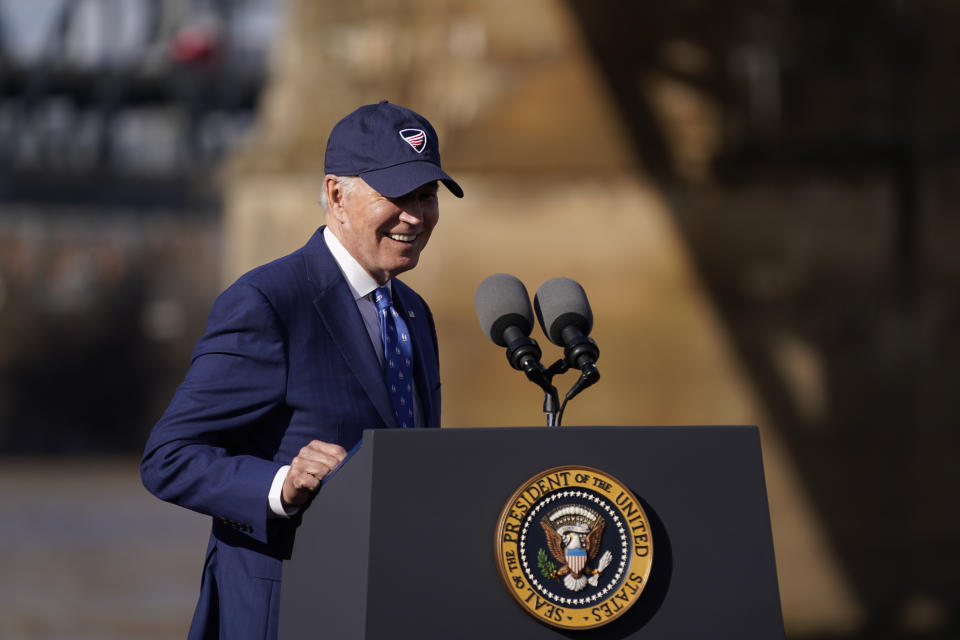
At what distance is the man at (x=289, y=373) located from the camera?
226 cm

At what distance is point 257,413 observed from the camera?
2293mm

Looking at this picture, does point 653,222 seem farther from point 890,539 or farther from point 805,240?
point 890,539

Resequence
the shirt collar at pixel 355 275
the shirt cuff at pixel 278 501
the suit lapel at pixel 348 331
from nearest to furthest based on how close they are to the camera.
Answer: the shirt cuff at pixel 278 501
the suit lapel at pixel 348 331
the shirt collar at pixel 355 275

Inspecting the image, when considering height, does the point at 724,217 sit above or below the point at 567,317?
above

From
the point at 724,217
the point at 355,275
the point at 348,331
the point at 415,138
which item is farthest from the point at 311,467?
the point at 724,217

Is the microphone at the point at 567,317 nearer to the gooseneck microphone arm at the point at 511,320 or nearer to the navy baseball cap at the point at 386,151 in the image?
the gooseneck microphone arm at the point at 511,320

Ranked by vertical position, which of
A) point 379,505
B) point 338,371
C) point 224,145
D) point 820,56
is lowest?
point 379,505

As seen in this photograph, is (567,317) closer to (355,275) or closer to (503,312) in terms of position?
(503,312)

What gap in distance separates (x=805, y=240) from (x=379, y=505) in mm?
5028

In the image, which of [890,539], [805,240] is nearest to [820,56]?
[805,240]

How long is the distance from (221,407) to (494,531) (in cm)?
64

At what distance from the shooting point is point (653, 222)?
21.0ft

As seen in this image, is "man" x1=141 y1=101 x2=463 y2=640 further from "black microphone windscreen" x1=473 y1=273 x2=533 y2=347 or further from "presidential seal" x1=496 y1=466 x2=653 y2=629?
"presidential seal" x1=496 y1=466 x2=653 y2=629

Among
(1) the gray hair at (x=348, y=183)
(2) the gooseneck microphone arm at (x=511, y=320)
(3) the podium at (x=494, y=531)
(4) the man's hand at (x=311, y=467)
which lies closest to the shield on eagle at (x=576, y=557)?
(3) the podium at (x=494, y=531)
